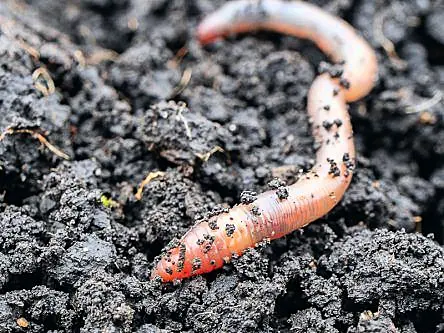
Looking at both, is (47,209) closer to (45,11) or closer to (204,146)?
(204,146)

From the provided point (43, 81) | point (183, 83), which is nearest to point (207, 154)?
point (183, 83)

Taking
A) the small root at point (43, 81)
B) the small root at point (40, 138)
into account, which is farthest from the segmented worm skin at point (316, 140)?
the small root at point (43, 81)

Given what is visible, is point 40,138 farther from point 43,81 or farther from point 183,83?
point 183,83

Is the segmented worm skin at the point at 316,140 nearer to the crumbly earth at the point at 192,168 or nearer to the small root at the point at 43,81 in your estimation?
the crumbly earth at the point at 192,168

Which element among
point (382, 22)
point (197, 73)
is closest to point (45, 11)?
point (197, 73)

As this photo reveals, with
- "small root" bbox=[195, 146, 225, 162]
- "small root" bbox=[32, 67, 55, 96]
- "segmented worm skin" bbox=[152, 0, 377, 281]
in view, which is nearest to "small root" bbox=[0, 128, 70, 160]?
"small root" bbox=[32, 67, 55, 96]

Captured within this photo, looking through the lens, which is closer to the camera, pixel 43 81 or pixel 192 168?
pixel 192 168

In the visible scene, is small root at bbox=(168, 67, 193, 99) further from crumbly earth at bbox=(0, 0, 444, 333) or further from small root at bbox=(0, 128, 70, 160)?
small root at bbox=(0, 128, 70, 160)
